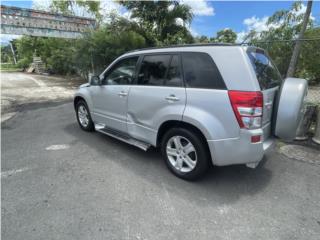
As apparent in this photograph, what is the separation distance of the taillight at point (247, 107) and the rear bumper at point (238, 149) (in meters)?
0.10

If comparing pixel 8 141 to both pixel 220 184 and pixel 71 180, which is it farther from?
pixel 220 184

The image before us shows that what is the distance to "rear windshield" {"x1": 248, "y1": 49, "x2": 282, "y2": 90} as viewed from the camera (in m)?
2.46

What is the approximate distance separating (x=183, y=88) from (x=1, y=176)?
285 centimetres

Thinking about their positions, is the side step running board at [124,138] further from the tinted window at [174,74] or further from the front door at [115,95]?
A: the tinted window at [174,74]

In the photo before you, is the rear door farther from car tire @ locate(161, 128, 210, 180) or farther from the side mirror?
the side mirror

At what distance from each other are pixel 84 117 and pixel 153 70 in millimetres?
2369

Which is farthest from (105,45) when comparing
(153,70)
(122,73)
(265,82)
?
(265,82)

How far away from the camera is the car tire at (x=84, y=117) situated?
4.59 m

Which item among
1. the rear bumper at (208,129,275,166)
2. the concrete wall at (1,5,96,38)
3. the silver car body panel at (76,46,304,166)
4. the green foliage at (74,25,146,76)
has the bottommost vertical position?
the rear bumper at (208,129,275,166)

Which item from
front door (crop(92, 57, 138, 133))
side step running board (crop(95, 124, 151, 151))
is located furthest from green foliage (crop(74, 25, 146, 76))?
side step running board (crop(95, 124, 151, 151))

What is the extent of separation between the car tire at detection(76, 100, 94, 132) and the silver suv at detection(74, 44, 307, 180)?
150 cm

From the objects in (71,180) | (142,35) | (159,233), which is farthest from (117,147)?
(142,35)

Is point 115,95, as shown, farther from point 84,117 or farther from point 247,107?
point 247,107

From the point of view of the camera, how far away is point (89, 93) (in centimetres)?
429
